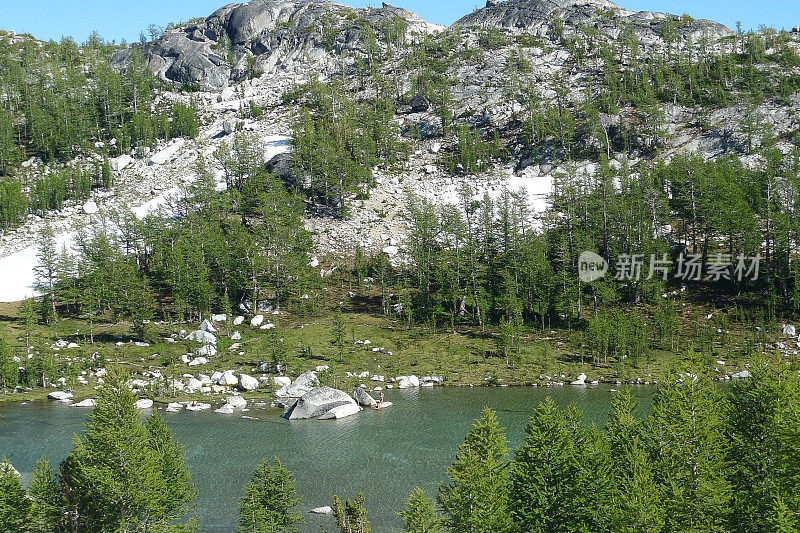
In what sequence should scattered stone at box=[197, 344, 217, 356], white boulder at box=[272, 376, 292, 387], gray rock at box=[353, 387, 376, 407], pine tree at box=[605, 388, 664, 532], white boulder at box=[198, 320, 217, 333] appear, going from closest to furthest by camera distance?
1. pine tree at box=[605, 388, 664, 532]
2. gray rock at box=[353, 387, 376, 407]
3. white boulder at box=[272, 376, 292, 387]
4. scattered stone at box=[197, 344, 217, 356]
5. white boulder at box=[198, 320, 217, 333]

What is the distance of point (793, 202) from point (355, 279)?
96.8m

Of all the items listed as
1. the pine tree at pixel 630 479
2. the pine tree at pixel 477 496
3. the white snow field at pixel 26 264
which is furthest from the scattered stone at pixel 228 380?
the white snow field at pixel 26 264

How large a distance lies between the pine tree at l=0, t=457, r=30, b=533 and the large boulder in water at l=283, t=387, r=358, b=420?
34892 millimetres

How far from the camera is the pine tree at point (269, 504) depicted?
3177 centimetres

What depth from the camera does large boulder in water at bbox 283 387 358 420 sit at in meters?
66.1

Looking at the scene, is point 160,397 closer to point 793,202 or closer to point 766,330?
point 766,330

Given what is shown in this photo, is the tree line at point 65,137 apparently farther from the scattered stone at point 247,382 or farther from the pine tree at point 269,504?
the pine tree at point 269,504

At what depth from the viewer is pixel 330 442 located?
57.1 meters

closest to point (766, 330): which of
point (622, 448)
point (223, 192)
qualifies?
point (622, 448)

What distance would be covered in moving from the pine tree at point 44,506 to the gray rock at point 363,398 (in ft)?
137

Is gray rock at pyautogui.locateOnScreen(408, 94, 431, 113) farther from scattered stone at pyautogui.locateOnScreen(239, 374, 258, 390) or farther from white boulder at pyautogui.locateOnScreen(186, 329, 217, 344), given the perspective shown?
scattered stone at pyautogui.locateOnScreen(239, 374, 258, 390)

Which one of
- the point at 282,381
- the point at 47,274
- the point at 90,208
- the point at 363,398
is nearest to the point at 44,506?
the point at 363,398

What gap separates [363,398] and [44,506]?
43122 millimetres

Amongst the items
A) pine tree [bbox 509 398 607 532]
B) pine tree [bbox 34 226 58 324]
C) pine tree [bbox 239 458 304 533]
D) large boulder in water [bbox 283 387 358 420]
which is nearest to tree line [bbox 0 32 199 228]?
pine tree [bbox 34 226 58 324]
